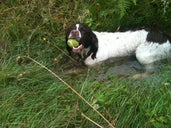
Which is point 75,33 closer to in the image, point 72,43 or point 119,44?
point 72,43

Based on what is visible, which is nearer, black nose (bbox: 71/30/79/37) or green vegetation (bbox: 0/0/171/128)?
green vegetation (bbox: 0/0/171/128)

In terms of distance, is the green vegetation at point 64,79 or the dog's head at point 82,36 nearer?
the green vegetation at point 64,79

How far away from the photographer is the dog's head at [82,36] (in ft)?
16.4

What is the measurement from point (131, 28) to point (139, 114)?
1700mm

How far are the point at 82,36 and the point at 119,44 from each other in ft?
1.68

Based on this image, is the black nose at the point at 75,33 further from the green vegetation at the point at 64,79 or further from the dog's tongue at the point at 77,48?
the green vegetation at the point at 64,79

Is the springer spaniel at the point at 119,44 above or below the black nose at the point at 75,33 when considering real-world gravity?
below

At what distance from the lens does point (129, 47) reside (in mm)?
5230

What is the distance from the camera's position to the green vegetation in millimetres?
4031

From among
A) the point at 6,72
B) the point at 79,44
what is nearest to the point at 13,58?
the point at 6,72

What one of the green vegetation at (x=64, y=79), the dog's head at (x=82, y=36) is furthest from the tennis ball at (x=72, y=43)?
the green vegetation at (x=64, y=79)

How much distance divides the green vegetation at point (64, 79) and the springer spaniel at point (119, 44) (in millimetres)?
265

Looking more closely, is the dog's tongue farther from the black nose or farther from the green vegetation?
the green vegetation

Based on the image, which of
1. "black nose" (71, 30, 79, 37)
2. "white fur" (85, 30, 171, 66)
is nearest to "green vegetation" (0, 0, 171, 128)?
"white fur" (85, 30, 171, 66)
